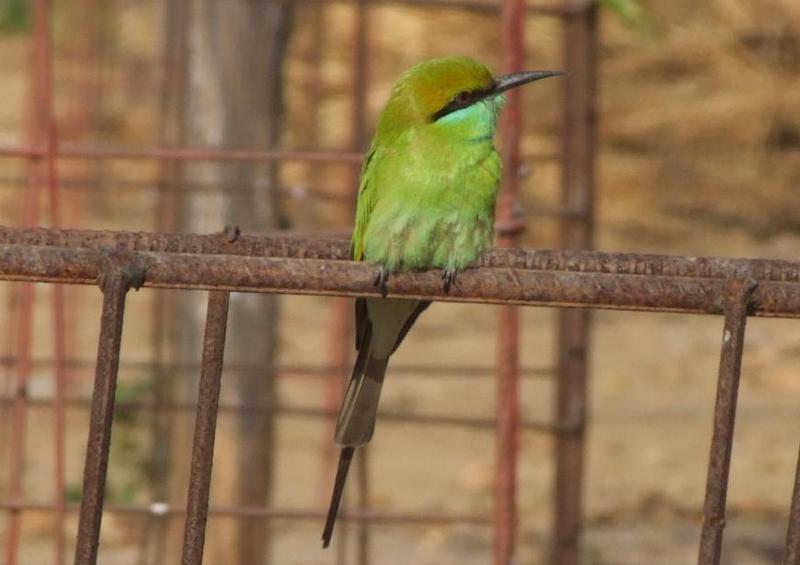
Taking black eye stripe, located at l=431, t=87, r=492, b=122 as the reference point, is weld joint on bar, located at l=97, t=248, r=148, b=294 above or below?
below

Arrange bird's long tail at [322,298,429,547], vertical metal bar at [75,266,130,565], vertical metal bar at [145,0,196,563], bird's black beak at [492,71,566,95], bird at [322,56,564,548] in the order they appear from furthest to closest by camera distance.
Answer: vertical metal bar at [145,0,196,563] → bird's black beak at [492,71,566,95] → bird at [322,56,564,548] → bird's long tail at [322,298,429,547] → vertical metal bar at [75,266,130,565]

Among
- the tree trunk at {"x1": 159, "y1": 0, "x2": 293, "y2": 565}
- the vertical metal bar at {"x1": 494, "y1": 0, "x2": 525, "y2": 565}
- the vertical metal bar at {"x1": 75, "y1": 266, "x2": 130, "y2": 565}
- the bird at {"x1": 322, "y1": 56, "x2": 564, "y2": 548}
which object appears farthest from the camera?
the tree trunk at {"x1": 159, "y1": 0, "x2": 293, "y2": 565}

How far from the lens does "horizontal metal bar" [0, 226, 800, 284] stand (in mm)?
1689

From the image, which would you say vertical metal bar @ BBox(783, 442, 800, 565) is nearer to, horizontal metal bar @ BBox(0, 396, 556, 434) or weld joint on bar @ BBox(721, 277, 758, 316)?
weld joint on bar @ BBox(721, 277, 758, 316)

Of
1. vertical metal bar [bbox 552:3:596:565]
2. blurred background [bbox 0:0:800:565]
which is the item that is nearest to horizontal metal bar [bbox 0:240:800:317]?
blurred background [bbox 0:0:800:565]

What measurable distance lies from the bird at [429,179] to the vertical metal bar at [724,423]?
85 cm

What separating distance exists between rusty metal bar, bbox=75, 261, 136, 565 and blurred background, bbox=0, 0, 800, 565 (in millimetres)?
1958

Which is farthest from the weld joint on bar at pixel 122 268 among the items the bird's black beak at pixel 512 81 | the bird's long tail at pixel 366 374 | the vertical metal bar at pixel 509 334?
the vertical metal bar at pixel 509 334

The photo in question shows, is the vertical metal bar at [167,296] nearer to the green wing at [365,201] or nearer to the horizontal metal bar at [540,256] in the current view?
the green wing at [365,201]

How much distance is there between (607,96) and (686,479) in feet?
12.4

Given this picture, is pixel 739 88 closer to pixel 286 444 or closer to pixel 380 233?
pixel 286 444

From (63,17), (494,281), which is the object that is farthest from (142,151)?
(63,17)

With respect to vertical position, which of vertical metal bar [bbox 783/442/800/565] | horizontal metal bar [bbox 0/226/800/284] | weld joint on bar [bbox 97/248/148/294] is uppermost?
horizontal metal bar [bbox 0/226/800/284]

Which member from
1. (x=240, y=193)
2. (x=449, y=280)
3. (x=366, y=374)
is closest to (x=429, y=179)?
(x=366, y=374)
